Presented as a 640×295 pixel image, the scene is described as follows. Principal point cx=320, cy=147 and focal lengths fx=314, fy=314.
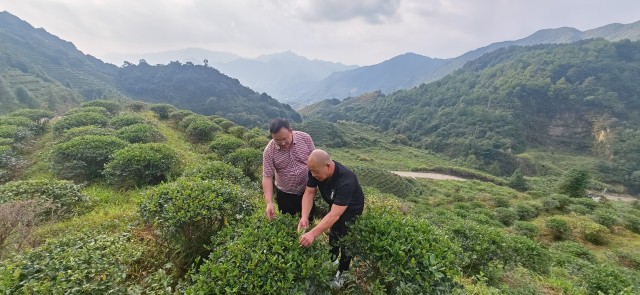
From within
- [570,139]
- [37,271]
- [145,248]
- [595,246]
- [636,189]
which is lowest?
[636,189]

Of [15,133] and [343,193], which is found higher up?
[343,193]

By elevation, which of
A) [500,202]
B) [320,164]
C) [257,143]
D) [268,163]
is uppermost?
[320,164]

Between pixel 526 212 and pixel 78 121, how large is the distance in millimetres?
26533

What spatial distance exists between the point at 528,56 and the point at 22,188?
142375mm

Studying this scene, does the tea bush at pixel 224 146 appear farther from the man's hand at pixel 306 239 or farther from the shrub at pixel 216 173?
the man's hand at pixel 306 239

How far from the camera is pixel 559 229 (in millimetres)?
15758

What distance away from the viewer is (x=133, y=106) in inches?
997

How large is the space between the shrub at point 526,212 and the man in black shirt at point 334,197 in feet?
71.8

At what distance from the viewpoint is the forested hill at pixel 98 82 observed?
209ft

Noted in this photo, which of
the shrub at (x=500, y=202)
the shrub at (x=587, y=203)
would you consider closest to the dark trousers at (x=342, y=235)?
the shrub at (x=587, y=203)

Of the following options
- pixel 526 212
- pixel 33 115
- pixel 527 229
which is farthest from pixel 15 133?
pixel 526 212

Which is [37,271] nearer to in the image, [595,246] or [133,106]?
[595,246]

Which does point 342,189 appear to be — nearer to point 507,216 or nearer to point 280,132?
point 280,132

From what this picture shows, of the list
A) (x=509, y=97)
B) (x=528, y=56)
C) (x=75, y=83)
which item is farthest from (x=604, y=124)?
(x=75, y=83)
